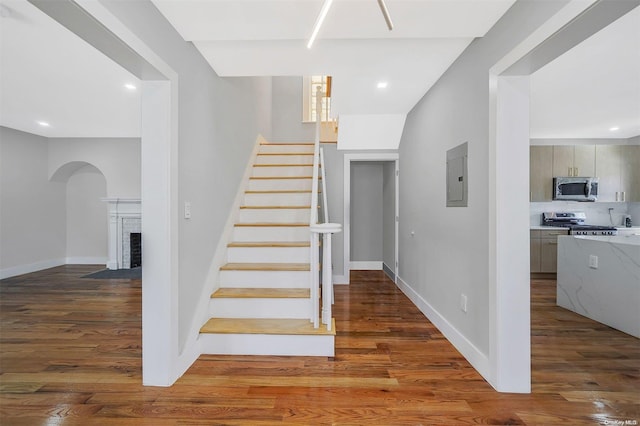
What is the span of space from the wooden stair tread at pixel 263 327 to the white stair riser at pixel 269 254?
2.29 ft

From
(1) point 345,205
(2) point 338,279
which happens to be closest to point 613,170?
(1) point 345,205

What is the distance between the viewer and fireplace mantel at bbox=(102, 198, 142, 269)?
5586 millimetres

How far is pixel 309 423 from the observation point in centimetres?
160

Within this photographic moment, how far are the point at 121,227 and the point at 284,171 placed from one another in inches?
143

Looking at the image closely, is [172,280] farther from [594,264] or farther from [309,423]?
[594,264]

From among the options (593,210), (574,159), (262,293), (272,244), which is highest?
(574,159)

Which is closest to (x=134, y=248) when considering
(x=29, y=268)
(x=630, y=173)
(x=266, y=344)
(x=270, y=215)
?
(x=29, y=268)

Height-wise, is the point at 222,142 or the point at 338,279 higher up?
the point at 222,142

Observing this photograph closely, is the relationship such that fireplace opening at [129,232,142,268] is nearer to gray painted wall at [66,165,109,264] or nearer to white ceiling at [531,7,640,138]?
gray painted wall at [66,165,109,264]

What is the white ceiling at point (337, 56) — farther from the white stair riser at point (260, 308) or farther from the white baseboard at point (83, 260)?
the white baseboard at point (83, 260)

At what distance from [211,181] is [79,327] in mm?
1956

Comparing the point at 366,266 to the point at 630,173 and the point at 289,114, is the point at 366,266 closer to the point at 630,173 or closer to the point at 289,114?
the point at 289,114

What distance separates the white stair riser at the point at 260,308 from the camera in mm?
2537

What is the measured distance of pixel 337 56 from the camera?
2.34 metres
